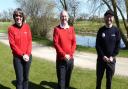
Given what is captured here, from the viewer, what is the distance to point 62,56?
8023 mm

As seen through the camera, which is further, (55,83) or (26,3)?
(26,3)

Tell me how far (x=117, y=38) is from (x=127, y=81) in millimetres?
3191

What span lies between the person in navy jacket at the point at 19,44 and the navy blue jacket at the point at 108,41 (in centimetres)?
166

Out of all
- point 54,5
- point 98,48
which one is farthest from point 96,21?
point 98,48

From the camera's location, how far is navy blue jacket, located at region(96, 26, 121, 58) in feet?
26.1

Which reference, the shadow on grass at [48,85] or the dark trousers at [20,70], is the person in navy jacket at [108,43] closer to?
the dark trousers at [20,70]

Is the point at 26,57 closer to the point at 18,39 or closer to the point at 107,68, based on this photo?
the point at 18,39

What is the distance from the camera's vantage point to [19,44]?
26.4 ft

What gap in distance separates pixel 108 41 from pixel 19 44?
2.03 m

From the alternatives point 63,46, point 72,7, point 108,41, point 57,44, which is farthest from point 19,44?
point 72,7

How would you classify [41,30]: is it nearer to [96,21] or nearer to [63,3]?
[63,3]

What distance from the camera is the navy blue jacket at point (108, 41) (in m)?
7.96

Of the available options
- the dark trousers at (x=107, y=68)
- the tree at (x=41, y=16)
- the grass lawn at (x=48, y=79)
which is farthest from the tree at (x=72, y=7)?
the dark trousers at (x=107, y=68)

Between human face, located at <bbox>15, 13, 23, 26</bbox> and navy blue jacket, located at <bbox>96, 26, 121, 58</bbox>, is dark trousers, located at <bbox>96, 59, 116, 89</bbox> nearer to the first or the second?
navy blue jacket, located at <bbox>96, 26, 121, 58</bbox>
